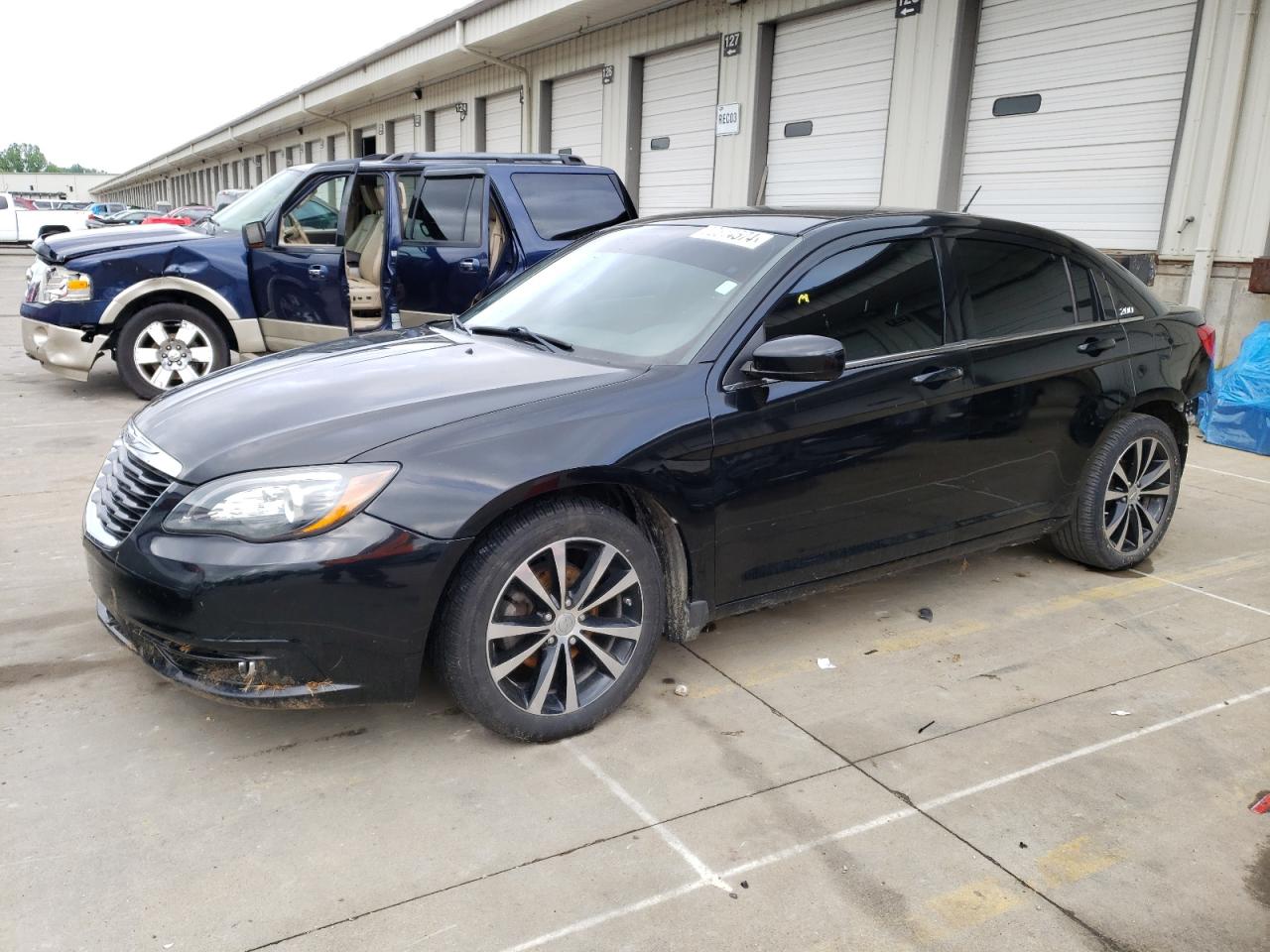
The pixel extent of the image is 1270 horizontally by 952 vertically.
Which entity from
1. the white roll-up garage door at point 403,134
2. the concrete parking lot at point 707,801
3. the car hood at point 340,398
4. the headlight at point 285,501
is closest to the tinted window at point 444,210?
the car hood at point 340,398

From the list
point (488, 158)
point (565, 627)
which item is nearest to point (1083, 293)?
point (565, 627)

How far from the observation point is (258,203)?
8539 millimetres

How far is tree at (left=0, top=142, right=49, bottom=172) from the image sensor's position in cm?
16088

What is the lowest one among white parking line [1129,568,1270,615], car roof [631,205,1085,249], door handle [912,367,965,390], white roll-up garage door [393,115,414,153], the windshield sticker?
white parking line [1129,568,1270,615]

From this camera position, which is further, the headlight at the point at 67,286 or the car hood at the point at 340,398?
the headlight at the point at 67,286

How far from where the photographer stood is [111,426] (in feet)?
23.5

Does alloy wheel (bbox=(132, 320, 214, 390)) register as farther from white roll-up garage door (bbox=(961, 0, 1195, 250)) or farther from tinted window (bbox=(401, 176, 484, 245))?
white roll-up garage door (bbox=(961, 0, 1195, 250))

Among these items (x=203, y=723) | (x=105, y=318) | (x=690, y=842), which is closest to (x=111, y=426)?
(x=105, y=318)

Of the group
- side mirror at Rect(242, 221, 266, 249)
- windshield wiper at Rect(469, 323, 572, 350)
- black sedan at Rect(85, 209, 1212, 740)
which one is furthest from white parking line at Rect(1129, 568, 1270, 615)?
side mirror at Rect(242, 221, 266, 249)

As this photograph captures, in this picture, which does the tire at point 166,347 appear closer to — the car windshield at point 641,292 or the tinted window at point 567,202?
the tinted window at point 567,202

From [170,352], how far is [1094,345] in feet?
22.6

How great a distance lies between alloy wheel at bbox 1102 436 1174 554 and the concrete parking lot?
58cm

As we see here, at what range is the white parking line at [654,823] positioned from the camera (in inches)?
98.0

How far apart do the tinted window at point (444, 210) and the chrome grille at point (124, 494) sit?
486cm
